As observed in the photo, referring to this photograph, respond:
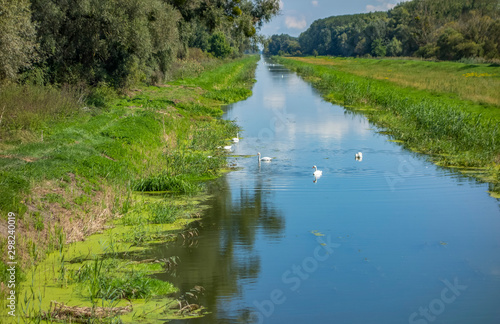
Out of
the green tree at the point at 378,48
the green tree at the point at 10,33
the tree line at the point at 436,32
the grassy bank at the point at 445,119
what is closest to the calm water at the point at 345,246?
the grassy bank at the point at 445,119

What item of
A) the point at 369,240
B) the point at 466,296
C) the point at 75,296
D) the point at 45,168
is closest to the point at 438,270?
the point at 466,296

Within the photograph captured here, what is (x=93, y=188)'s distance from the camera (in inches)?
518

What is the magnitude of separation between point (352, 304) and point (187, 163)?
975 cm

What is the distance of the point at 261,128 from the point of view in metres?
27.8

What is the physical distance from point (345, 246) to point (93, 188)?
5644mm

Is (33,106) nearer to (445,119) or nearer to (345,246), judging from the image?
(345,246)

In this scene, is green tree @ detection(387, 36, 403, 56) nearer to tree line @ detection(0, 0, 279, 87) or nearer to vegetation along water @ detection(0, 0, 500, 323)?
vegetation along water @ detection(0, 0, 500, 323)

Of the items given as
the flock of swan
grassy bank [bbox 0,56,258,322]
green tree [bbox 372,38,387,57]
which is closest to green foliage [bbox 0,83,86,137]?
grassy bank [bbox 0,56,258,322]

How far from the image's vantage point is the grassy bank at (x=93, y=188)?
29.9ft

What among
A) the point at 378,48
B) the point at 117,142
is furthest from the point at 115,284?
the point at 378,48

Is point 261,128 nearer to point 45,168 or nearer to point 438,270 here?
point 45,168

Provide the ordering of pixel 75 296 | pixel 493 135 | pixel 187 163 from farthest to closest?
pixel 493 135, pixel 187 163, pixel 75 296

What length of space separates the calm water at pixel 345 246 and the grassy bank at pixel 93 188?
83 cm

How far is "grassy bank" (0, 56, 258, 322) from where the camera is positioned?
9.10 m
